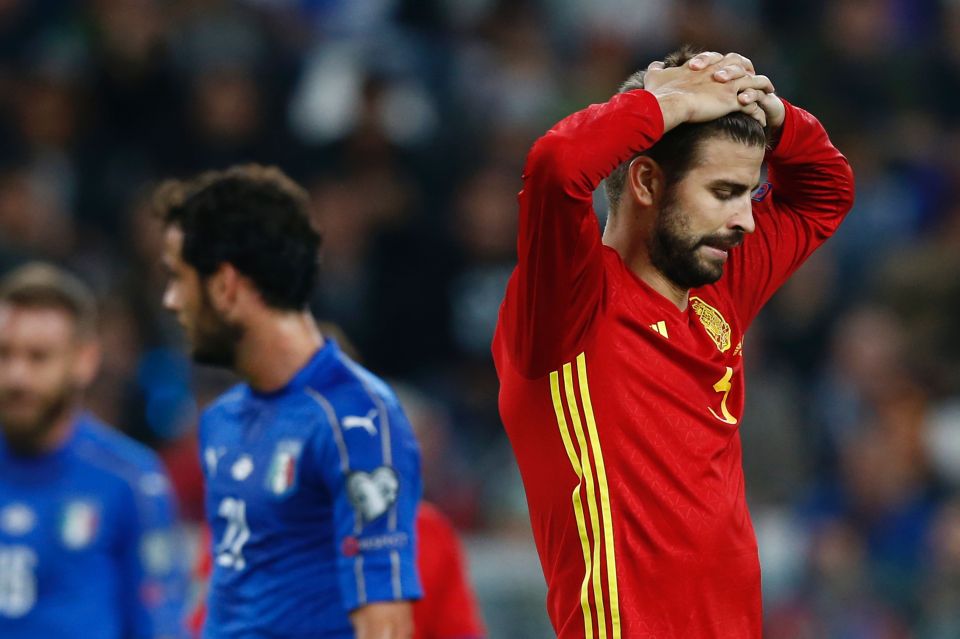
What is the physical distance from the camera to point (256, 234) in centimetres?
462

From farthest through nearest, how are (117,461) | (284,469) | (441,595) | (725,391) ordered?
(117,461) → (441,595) → (284,469) → (725,391)

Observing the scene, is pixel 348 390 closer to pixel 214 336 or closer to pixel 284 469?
pixel 284 469

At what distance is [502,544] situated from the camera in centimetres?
815

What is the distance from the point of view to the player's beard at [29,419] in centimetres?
604

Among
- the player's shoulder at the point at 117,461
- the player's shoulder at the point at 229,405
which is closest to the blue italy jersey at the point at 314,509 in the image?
the player's shoulder at the point at 229,405

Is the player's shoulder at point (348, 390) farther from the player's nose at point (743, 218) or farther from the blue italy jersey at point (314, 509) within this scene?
the player's nose at point (743, 218)

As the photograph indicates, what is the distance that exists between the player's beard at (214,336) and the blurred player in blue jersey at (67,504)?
1595mm

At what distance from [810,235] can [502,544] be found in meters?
4.16

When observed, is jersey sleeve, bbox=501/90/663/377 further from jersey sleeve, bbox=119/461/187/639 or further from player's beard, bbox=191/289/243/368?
jersey sleeve, bbox=119/461/187/639

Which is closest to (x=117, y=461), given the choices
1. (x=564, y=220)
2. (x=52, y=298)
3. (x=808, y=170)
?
(x=52, y=298)

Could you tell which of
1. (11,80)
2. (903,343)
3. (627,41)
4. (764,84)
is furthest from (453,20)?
(764,84)

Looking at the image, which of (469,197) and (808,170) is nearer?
(808,170)

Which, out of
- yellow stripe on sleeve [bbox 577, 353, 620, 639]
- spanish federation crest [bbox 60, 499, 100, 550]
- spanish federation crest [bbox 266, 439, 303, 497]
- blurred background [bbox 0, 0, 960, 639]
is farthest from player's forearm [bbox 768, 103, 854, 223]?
blurred background [bbox 0, 0, 960, 639]

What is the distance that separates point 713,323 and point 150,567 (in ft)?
9.30
